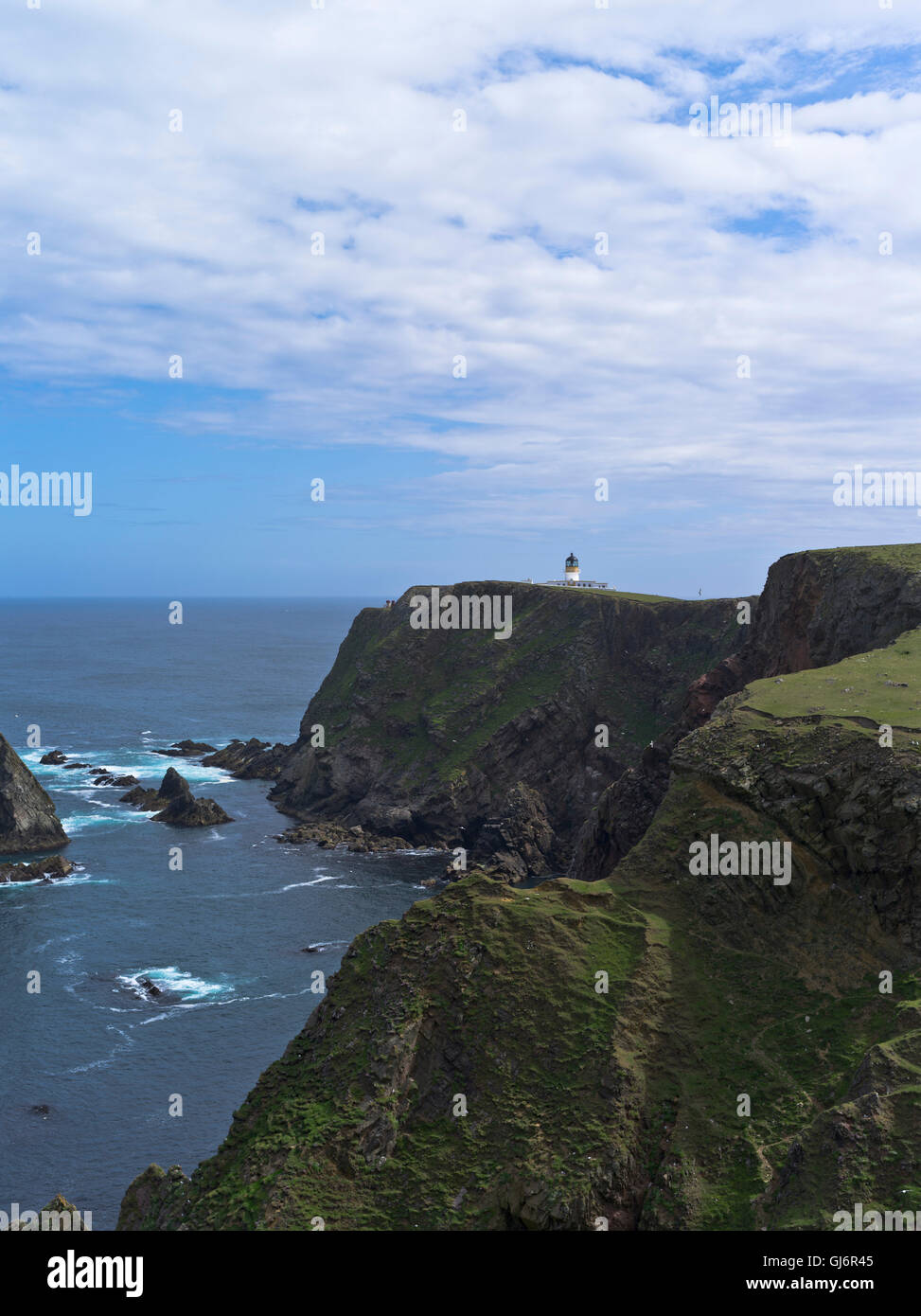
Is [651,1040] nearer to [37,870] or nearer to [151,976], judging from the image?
[151,976]

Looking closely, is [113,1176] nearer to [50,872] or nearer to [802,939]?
[802,939]

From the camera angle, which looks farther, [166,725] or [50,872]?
[166,725]

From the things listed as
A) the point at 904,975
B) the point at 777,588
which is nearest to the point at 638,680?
the point at 777,588

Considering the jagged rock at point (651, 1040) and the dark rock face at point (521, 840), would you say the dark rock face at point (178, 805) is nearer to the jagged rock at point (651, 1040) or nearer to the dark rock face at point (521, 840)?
the dark rock face at point (521, 840)

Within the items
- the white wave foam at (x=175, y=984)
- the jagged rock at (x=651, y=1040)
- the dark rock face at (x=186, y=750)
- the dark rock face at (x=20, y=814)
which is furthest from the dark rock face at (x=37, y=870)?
the jagged rock at (x=651, y=1040)

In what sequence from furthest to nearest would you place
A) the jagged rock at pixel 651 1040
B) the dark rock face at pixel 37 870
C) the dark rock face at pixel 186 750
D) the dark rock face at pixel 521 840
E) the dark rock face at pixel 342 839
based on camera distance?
1. the dark rock face at pixel 186 750
2. the dark rock face at pixel 342 839
3. the dark rock face at pixel 521 840
4. the dark rock face at pixel 37 870
5. the jagged rock at pixel 651 1040
